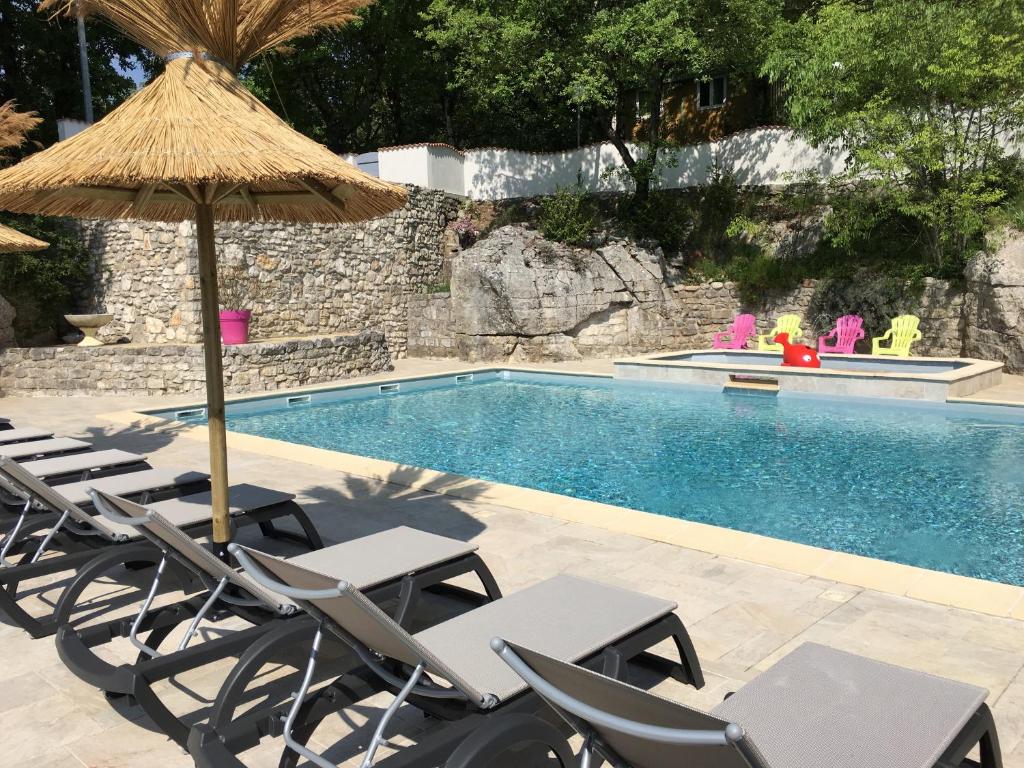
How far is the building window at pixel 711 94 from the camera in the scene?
906 inches

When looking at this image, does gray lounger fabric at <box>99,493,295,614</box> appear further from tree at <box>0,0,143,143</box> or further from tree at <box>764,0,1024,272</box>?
tree at <box>0,0,143,143</box>

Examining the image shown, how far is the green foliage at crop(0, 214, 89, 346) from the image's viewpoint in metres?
15.5

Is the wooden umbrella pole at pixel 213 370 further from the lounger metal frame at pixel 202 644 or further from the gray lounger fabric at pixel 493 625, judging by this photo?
the gray lounger fabric at pixel 493 625

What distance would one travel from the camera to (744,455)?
8828 mm

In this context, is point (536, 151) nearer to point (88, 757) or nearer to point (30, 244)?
point (30, 244)

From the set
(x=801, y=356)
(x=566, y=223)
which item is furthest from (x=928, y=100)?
(x=566, y=223)

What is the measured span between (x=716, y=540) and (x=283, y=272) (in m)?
13.9

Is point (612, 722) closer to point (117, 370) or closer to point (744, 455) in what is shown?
point (744, 455)

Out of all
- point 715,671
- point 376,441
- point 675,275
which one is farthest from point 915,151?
point 715,671

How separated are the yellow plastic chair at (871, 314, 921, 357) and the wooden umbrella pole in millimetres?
13665

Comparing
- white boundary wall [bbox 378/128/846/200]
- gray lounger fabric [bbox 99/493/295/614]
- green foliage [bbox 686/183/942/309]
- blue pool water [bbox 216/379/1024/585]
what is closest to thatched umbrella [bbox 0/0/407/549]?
gray lounger fabric [bbox 99/493/295/614]

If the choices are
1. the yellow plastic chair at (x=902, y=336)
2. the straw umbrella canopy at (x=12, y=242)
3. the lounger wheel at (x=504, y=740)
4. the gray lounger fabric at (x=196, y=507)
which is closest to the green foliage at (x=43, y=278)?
the straw umbrella canopy at (x=12, y=242)

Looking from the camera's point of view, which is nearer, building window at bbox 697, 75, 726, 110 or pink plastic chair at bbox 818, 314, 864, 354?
pink plastic chair at bbox 818, 314, 864, 354

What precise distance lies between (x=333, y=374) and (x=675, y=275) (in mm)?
9185
